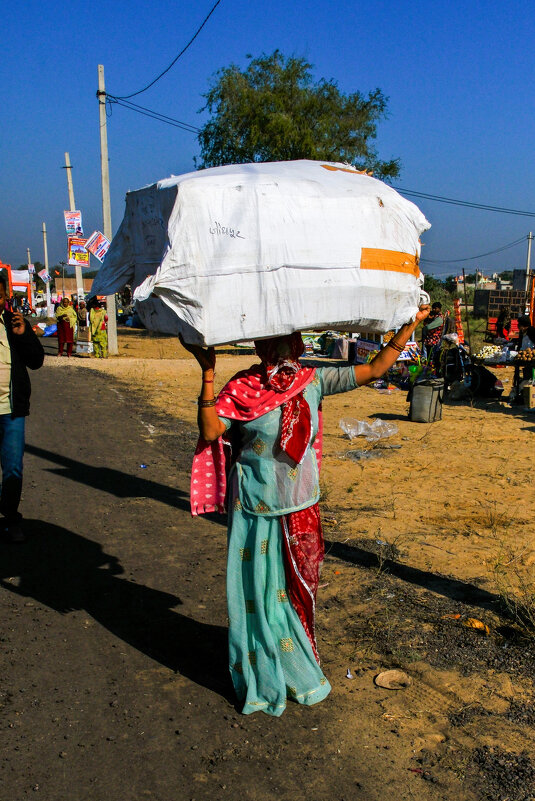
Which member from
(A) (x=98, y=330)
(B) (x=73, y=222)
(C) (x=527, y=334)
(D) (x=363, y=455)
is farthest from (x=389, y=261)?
(B) (x=73, y=222)

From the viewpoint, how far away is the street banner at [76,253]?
23.1m

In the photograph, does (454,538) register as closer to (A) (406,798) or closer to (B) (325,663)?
(B) (325,663)

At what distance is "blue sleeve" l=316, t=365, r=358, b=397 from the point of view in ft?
10.9

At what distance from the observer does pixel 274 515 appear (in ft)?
10.5

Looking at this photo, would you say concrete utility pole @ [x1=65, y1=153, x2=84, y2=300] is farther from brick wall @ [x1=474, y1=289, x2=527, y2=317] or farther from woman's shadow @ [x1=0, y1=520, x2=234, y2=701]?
woman's shadow @ [x1=0, y1=520, x2=234, y2=701]

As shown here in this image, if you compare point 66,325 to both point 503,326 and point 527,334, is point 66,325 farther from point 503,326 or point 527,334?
point 503,326

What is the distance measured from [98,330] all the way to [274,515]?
17961mm

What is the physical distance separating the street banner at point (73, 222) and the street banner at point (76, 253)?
12.7 inches

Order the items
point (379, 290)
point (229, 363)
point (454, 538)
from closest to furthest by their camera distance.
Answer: point (379, 290)
point (454, 538)
point (229, 363)

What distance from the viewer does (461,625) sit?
413 cm

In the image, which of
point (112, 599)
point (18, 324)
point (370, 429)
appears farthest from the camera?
point (370, 429)

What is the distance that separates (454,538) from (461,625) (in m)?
1.61

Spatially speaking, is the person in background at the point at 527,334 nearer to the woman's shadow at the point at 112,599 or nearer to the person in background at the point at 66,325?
the woman's shadow at the point at 112,599

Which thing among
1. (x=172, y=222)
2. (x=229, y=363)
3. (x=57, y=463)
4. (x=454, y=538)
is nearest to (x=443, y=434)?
(x=454, y=538)
